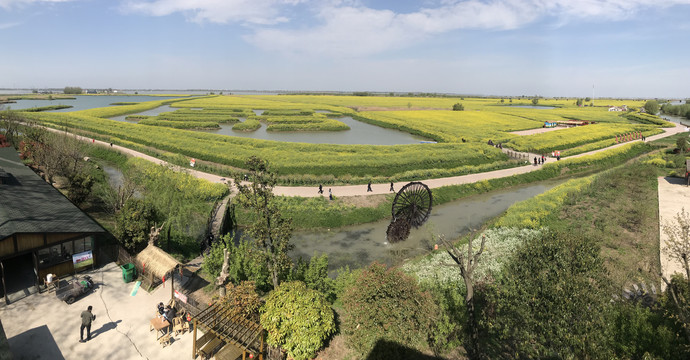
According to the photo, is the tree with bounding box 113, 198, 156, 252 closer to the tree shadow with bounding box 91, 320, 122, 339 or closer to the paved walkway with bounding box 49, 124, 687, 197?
the tree shadow with bounding box 91, 320, 122, 339

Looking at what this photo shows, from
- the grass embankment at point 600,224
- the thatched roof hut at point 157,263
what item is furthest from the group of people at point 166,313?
the grass embankment at point 600,224

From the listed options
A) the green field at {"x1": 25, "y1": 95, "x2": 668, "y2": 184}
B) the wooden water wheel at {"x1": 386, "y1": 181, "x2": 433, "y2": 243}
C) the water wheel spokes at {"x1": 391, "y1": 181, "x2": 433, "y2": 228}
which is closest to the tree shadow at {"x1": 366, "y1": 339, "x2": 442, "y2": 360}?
the green field at {"x1": 25, "y1": 95, "x2": 668, "y2": 184}

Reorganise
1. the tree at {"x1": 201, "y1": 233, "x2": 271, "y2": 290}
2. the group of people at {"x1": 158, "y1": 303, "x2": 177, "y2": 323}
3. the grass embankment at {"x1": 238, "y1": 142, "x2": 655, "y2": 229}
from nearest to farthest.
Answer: the group of people at {"x1": 158, "y1": 303, "x2": 177, "y2": 323} < the tree at {"x1": 201, "y1": 233, "x2": 271, "y2": 290} < the grass embankment at {"x1": 238, "y1": 142, "x2": 655, "y2": 229}

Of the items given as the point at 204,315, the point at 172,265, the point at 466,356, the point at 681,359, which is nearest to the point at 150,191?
the point at 172,265

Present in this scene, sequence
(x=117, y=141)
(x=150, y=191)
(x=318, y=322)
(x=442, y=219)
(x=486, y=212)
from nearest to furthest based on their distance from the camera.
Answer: (x=318, y=322)
(x=150, y=191)
(x=442, y=219)
(x=486, y=212)
(x=117, y=141)

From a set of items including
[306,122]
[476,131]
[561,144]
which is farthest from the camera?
[306,122]

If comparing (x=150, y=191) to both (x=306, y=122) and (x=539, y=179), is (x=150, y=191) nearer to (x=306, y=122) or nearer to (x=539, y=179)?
(x=539, y=179)

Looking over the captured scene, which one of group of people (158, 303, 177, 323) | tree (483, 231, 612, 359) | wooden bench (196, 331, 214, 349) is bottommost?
wooden bench (196, 331, 214, 349)
